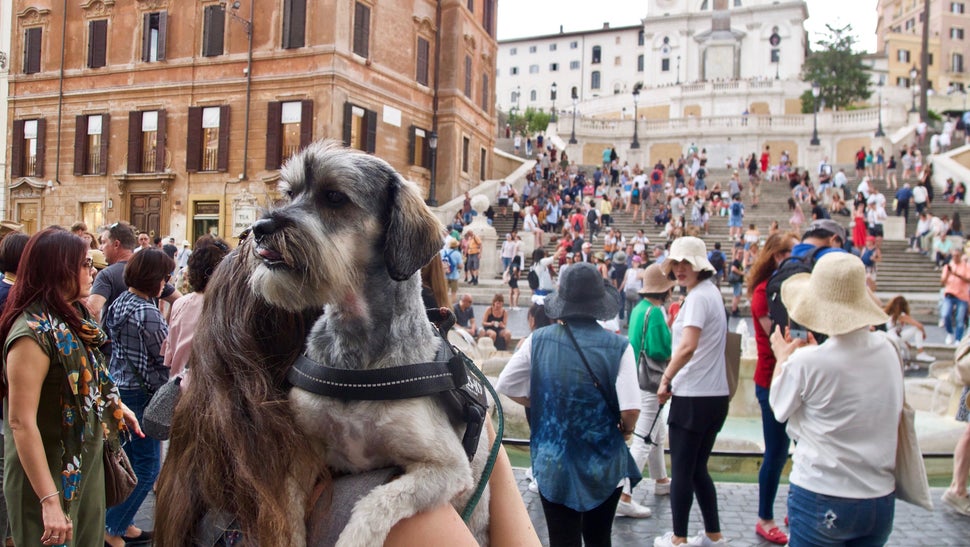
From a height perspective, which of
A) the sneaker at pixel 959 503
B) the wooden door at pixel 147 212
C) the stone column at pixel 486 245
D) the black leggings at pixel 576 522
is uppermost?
the wooden door at pixel 147 212

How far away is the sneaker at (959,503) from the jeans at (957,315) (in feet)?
36.1

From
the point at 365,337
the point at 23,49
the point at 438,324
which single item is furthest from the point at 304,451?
the point at 23,49

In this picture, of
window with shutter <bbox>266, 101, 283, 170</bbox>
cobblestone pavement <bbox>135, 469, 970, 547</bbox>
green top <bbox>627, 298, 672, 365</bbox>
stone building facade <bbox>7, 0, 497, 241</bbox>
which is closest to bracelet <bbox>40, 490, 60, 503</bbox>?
cobblestone pavement <bbox>135, 469, 970, 547</bbox>

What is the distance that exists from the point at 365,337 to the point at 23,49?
35143mm

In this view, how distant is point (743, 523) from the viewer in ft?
18.4

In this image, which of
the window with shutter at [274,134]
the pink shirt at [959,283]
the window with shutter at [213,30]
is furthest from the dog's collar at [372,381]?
the window with shutter at [213,30]

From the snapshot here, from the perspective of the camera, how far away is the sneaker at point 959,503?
5.64 metres

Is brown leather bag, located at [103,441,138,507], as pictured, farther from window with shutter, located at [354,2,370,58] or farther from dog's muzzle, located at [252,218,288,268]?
window with shutter, located at [354,2,370,58]

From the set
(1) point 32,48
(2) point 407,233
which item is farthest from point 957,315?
(1) point 32,48

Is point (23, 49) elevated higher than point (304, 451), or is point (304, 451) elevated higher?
point (23, 49)

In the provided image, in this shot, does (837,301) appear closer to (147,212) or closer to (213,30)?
(213,30)

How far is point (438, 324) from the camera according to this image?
67.9 inches

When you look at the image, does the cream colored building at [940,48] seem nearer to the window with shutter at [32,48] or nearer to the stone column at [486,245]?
the stone column at [486,245]

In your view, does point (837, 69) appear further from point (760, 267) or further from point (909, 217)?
point (760, 267)
